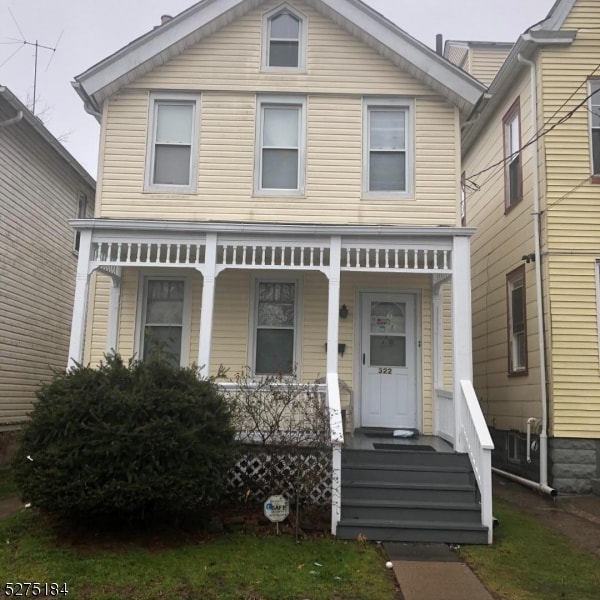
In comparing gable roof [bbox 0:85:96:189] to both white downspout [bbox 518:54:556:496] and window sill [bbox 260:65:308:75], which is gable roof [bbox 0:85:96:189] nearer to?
window sill [bbox 260:65:308:75]

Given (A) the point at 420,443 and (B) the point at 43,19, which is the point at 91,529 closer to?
(A) the point at 420,443

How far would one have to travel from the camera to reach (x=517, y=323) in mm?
11445

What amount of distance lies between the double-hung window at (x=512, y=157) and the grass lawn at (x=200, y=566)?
756 centimetres

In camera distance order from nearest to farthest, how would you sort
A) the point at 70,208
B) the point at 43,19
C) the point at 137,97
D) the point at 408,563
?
the point at 408,563 < the point at 137,97 < the point at 70,208 < the point at 43,19

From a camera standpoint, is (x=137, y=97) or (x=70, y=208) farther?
(x=70, y=208)

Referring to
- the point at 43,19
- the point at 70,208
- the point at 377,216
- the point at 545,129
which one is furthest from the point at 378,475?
the point at 43,19

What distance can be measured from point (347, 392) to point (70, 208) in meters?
9.07

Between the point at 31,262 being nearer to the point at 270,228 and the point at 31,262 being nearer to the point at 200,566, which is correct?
the point at 270,228

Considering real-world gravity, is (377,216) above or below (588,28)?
below

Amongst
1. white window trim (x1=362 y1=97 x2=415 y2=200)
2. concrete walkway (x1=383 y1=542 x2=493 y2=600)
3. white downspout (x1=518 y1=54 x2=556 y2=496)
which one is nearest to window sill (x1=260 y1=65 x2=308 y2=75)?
white window trim (x1=362 y1=97 x2=415 y2=200)

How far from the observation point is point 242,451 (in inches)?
297

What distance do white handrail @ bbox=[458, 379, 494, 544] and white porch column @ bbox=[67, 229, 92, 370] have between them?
17.4 feet

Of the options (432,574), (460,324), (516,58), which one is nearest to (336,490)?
(432,574)

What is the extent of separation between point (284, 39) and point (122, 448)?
7.60 metres
